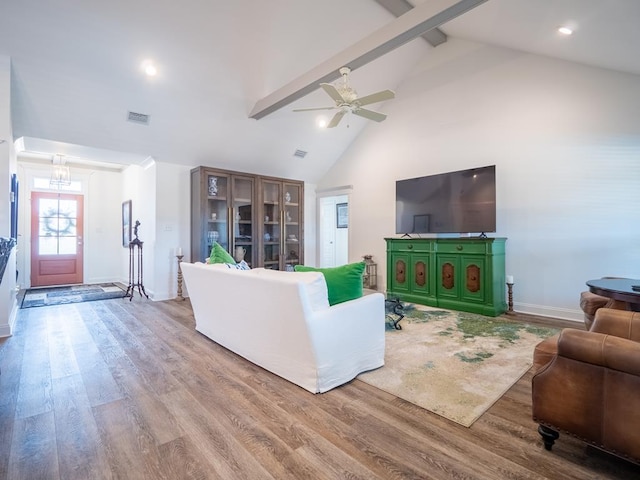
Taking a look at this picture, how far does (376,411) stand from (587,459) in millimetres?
1005

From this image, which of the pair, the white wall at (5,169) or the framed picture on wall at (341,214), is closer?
the white wall at (5,169)

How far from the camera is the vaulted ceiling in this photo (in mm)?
3092

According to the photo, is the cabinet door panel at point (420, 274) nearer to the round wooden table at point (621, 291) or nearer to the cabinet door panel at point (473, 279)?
the cabinet door panel at point (473, 279)

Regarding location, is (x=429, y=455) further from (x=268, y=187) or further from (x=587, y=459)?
(x=268, y=187)

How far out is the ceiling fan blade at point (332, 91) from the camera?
3.15 m

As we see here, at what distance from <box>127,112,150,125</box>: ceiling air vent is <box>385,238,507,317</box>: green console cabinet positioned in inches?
159

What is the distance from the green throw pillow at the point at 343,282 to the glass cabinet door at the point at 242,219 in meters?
3.59

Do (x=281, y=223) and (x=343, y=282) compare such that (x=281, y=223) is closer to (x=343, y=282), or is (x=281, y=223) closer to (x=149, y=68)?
(x=149, y=68)

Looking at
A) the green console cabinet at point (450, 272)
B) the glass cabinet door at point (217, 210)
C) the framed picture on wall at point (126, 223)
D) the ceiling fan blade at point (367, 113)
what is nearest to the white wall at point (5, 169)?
the glass cabinet door at point (217, 210)

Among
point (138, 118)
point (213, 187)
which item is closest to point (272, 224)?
point (213, 187)

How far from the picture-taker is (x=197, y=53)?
3836 mm

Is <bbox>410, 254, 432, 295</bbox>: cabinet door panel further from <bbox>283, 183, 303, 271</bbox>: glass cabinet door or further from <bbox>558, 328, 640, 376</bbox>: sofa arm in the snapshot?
<bbox>558, 328, 640, 376</bbox>: sofa arm

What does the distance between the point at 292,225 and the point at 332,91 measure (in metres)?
3.69

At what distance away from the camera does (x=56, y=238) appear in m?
6.87
